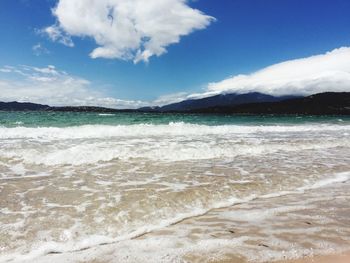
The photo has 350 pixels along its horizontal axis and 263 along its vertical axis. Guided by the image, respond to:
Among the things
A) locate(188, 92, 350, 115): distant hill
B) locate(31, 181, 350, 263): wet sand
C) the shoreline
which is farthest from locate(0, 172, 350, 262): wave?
locate(188, 92, 350, 115): distant hill

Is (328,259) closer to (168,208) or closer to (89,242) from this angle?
(168,208)

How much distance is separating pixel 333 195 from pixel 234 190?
7.42 ft

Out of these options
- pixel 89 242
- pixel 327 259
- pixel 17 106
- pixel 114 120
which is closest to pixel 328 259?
pixel 327 259

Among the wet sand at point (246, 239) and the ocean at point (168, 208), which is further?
the ocean at point (168, 208)

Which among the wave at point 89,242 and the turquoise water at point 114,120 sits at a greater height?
the turquoise water at point 114,120

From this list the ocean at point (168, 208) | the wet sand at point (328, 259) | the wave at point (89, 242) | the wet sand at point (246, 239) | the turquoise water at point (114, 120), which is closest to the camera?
the wet sand at point (328, 259)

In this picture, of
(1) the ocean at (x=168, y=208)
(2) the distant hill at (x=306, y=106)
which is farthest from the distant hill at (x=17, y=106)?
(1) the ocean at (x=168, y=208)

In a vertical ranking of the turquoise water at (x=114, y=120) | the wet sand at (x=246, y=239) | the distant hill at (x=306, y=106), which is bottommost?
the wet sand at (x=246, y=239)

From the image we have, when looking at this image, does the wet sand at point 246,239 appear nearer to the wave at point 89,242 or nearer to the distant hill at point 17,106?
the wave at point 89,242

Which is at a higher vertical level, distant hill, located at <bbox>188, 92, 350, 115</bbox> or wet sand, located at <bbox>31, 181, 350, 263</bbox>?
distant hill, located at <bbox>188, 92, 350, 115</bbox>

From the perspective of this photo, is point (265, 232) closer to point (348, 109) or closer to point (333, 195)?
point (333, 195)

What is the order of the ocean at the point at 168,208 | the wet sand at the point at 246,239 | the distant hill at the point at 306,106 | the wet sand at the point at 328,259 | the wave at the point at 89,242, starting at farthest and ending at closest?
the distant hill at the point at 306,106 → the ocean at the point at 168,208 → the wave at the point at 89,242 → the wet sand at the point at 246,239 → the wet sand at the point at 328,259

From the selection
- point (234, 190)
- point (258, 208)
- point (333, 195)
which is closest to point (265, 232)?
point (258, 208)

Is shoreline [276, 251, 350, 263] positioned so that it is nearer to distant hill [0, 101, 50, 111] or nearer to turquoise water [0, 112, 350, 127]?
turquoise water [0, 112, 350, 127]
